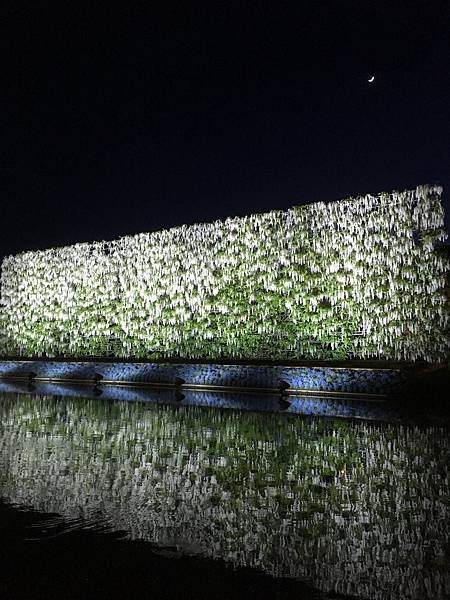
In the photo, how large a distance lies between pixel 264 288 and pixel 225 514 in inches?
506

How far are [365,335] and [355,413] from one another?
452 cm

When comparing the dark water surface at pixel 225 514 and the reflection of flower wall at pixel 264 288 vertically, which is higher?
the reflection of flower wall at pixel 264 288

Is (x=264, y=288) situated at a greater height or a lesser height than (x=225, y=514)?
greater

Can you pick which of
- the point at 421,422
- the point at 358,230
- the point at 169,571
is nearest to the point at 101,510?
the point at 169,571

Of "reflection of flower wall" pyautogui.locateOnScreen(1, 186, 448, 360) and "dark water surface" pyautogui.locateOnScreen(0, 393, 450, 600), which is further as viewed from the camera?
"reflection of flower wall" pyautogui.locateOnScreen(1, 186, 448, 360)

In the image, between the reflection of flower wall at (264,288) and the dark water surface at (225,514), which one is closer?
the dark water surface at (225,514)

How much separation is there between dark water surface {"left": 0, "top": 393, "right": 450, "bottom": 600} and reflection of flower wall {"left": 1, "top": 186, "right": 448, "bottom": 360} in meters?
7.03

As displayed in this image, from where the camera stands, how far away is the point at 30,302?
23.6m

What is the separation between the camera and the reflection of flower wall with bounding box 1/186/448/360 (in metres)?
14.6

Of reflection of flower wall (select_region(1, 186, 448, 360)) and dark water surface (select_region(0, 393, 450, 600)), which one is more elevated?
reflection of flower wall (select_region(1, 186, 448, 360))

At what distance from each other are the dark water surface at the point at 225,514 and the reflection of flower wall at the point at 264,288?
703 centimetres

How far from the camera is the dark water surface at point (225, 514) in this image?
3117 mm

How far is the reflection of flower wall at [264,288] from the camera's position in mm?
14641

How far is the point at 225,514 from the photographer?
14.2ft
